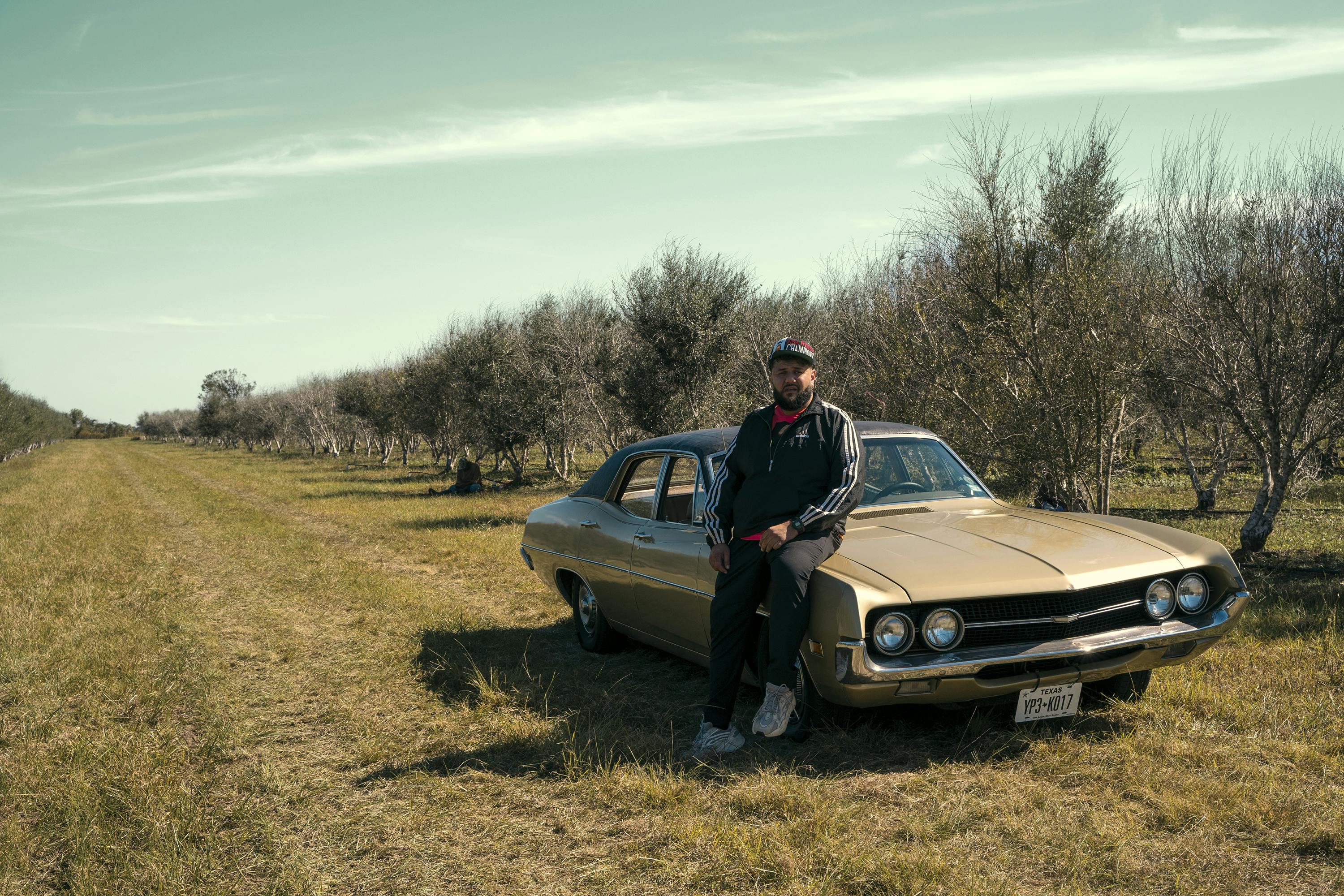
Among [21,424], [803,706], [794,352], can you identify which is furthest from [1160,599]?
[21,424]

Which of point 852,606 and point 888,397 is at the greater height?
point 888,397

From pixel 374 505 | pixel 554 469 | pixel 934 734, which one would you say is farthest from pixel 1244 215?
pixel 554 469

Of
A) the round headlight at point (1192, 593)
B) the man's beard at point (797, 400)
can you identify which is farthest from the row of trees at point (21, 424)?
the round headlight at point (1192, 593)

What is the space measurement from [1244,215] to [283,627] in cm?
1092

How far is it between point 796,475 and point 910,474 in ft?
4.36

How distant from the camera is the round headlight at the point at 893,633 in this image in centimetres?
400

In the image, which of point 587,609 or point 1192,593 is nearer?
point 1192,593

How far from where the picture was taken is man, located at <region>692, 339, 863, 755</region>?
4234 mm

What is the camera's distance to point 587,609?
6.80m

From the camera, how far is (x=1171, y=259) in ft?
36.5

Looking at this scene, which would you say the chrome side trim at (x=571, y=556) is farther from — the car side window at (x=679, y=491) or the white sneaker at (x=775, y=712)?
the white sneaker at (x=775, y=712)


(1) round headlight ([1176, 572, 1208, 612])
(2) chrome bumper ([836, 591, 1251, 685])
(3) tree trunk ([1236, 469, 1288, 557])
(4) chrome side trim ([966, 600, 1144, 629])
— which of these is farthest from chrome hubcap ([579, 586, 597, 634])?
(3) tree trunk ([1236, 469, 1288, 557])

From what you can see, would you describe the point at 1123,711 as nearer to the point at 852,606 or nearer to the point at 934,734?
the point at 934,734

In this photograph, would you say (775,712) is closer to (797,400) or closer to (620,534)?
(797,400)
